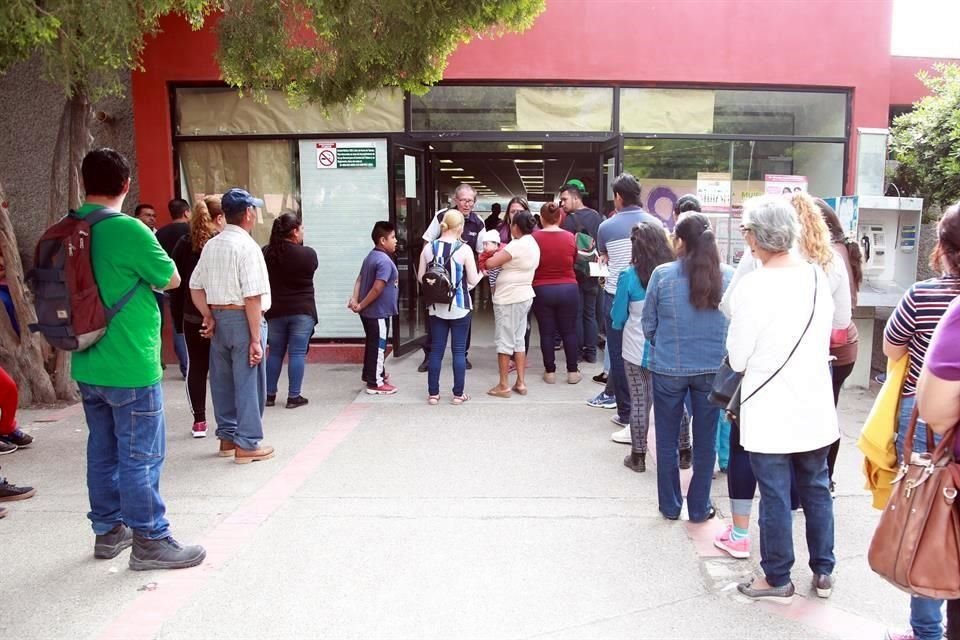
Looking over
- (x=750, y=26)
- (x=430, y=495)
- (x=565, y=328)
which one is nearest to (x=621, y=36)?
(x=750, y=26)

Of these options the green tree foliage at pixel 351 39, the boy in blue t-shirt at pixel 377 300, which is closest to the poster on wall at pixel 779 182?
the green tree foliage at pixel 351 39

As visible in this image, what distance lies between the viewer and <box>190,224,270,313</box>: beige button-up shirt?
17.7 ft

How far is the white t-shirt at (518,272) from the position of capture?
7395mm

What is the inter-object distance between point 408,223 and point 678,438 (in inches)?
227

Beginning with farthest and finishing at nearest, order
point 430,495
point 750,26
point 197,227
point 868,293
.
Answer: point 750,26 → point 868,293 → point 197,227 → point 430,495

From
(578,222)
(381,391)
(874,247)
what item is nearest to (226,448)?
(381,391)

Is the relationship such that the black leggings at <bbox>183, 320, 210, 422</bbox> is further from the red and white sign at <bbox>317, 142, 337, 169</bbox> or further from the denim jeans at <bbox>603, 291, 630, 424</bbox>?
the red and white sign at <bbox>317, 142, 337, 169</bbox>

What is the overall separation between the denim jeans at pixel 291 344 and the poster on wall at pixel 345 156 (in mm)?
2797

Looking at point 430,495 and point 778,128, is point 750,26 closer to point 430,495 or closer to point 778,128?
point 778,128

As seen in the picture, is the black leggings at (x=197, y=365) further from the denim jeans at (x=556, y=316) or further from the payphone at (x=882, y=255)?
the payphone at (x=882, y=255)

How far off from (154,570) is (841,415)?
5.92 meters

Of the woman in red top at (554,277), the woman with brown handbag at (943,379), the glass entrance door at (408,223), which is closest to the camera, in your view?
the woman with brown handbag at (943,379)

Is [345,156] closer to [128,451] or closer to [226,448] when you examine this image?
[226,448]

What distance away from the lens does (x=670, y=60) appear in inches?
354
